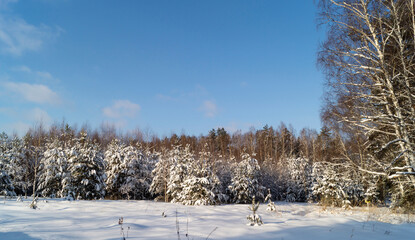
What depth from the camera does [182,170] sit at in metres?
17.9

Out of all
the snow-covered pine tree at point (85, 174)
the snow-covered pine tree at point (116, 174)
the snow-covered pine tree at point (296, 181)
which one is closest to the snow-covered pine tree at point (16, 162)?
the snow-covered pine tree at point (85, 174)

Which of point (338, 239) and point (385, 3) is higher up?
point (385, 3)

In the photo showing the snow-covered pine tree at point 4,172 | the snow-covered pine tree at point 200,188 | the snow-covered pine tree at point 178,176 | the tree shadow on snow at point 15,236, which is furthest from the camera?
the snow-covered pine tree at point 178,176

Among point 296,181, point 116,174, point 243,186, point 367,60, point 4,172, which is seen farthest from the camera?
point 296,181

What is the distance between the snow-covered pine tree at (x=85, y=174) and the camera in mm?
16427

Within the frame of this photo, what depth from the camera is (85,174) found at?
16641 millimetres

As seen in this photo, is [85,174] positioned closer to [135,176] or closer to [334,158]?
[135,176]

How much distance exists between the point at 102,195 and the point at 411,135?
1784cm

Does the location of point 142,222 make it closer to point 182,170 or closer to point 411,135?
point 411,135

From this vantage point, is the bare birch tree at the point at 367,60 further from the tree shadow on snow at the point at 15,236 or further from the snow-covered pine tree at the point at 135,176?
the snow-covered pine tree at the point at 135,176

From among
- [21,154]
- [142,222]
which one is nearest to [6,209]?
[142,222]

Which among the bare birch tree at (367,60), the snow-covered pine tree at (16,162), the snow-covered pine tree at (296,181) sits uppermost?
the bare birch tree at (367,60)

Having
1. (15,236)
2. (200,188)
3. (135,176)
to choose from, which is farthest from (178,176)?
(15,236)

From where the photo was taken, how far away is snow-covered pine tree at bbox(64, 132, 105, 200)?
16.4 m
